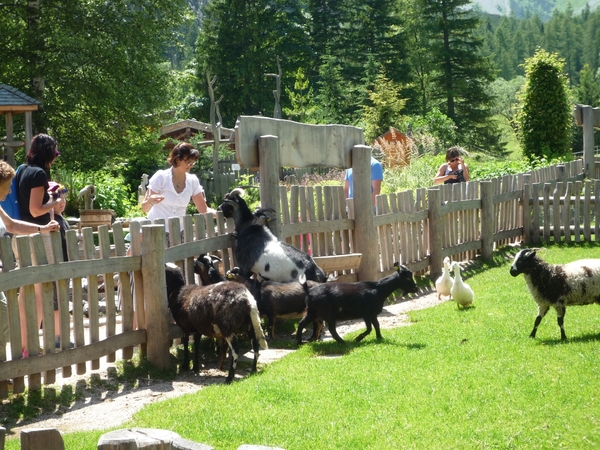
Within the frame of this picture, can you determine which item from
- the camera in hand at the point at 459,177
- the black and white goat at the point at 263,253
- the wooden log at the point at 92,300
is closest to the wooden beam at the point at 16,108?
the camera in hand at the point at 459,177

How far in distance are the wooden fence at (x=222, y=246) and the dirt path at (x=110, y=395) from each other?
20cm

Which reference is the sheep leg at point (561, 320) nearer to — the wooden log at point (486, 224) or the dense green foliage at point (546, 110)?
the wooden log at point (486, 224)

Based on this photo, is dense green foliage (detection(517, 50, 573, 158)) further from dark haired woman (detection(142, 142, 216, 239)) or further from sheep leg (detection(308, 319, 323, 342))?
dark haired woman (detection(142, 142, 216, 239))

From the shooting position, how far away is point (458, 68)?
6344cm

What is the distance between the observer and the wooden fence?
6.59m

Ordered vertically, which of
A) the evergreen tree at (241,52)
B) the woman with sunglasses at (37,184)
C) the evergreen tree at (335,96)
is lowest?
the woman with sunglasses at (37,184)

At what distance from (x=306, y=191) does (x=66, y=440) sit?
533cm

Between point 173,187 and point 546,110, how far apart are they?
71.9ft

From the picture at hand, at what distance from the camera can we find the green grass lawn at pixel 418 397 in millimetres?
5020

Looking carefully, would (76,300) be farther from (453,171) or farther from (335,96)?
(335,96)

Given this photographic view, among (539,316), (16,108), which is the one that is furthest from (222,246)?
(16,108)

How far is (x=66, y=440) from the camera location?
17.6ft

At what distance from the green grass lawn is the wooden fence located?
1.21m

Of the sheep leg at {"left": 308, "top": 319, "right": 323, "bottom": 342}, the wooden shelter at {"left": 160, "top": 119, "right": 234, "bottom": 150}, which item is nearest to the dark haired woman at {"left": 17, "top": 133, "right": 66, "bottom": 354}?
the sheep leg at {"left": 308, "top": 319, "right": 323, "bottom": 342}
